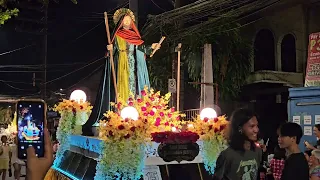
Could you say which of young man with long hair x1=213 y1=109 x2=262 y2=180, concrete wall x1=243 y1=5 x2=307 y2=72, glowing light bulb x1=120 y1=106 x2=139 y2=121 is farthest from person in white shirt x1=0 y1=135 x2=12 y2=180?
concrete wall x1=243 y1=5 x2=307 y2=72

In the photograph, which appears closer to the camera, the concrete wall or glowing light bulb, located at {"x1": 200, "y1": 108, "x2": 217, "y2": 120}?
glowing light bulb, located at {"x1": 200, "y1": 108, "x2": 217, "y2": 120}

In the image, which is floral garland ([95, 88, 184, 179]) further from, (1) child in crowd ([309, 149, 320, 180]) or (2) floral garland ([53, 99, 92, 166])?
(2) floral garland ([53, 99, 92, 166])

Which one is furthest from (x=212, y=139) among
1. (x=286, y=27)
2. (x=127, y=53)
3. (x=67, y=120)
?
(x=286, y=27)

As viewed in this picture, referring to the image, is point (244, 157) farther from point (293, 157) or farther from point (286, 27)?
point (286, 27)

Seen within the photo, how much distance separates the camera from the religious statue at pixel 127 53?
8906 mm

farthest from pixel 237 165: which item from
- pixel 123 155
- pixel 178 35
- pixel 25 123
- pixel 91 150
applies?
pixel 178 35

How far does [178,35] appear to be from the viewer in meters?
14.2

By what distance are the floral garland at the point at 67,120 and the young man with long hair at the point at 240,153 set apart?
635cm

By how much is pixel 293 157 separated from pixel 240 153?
23.7 inches

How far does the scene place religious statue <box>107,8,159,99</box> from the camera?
891 cm

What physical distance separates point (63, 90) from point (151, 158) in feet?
67.6

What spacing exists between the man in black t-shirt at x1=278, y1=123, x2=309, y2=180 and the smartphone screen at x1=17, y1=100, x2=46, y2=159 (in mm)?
2540

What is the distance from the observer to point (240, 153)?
3961 millimetres

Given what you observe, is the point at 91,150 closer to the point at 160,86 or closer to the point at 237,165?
the point at 237,165
